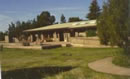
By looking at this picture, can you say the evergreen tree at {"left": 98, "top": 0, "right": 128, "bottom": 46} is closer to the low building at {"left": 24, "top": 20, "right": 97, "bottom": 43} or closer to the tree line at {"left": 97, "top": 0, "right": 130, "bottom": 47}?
the tree line at {"left": 97, "top": 0, "right": 130, "bottom": 47}

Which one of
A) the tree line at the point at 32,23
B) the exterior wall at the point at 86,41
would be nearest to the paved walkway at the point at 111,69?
the exterior wall at the point at 86,41

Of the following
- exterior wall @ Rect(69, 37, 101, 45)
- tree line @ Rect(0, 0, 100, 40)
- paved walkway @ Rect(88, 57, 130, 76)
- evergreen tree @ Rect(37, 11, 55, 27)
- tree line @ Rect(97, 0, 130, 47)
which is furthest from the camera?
evergreen tree @ Rect(37, 11, 55, 27)

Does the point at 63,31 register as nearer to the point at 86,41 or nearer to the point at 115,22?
the point at 86,41

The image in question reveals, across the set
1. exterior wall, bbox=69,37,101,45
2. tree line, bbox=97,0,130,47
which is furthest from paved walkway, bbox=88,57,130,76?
exterior wall, bbox=69,37,101,45

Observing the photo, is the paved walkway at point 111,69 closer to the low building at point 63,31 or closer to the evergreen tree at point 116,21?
the evergreen tree at point 116,21

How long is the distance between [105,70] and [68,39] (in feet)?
60.3

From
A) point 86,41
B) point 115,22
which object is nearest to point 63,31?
point 86,41

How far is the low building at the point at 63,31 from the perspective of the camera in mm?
A: 27359

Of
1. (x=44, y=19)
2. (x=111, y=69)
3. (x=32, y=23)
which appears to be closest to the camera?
(x=111, y=69)

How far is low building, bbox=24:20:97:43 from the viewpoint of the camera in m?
27.4

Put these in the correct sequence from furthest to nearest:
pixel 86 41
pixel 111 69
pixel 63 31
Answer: pixel 63 31, pixel 86 41, pixel 111 69

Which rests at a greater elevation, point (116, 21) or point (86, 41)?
point (116, 21)

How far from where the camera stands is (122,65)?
32.3ft

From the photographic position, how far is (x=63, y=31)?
1270 inches
